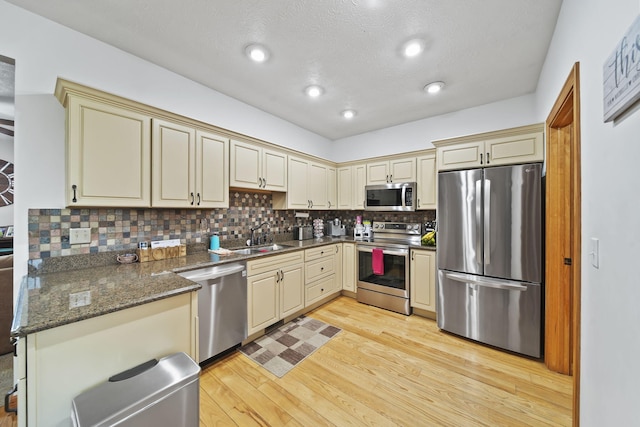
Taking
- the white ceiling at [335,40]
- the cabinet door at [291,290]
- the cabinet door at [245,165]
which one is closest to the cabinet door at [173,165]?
the cabinet door at [245,165]

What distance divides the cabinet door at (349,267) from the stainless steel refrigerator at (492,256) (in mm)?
1194

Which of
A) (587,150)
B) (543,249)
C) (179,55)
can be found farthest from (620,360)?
(179,55)

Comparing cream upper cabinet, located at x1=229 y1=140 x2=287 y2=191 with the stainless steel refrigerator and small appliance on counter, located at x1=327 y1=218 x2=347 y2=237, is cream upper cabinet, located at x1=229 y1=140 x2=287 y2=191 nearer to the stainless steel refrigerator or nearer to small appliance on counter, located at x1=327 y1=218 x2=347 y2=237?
small appliance on counter, located at x1=327 y1=218 x2=347 y2=237

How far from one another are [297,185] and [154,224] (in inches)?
68.7

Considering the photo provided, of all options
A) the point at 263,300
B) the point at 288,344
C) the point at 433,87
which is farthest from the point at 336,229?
the point at 433,87

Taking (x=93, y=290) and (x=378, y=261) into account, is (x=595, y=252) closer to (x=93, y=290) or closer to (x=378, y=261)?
(x=378, y=261)

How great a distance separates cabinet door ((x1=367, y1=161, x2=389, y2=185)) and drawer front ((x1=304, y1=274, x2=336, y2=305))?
5.11 feet

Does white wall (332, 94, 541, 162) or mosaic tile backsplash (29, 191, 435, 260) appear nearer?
mosaic tile backsplash (29, 191, 435, 260)

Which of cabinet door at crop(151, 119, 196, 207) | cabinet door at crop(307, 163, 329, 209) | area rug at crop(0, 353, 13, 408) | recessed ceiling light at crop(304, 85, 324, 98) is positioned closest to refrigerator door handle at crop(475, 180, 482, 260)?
recessed ceiling light at crop(304, 85, 324, 98)

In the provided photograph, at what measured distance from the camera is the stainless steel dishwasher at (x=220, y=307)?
6.54 ft

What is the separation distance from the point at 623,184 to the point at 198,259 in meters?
2.60

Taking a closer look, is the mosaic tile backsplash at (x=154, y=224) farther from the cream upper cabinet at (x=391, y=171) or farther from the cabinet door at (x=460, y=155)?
the cabinet door at (x=460, y=155)

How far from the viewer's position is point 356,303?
3.46 metres

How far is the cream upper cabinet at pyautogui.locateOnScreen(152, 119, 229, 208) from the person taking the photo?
6.67ft
